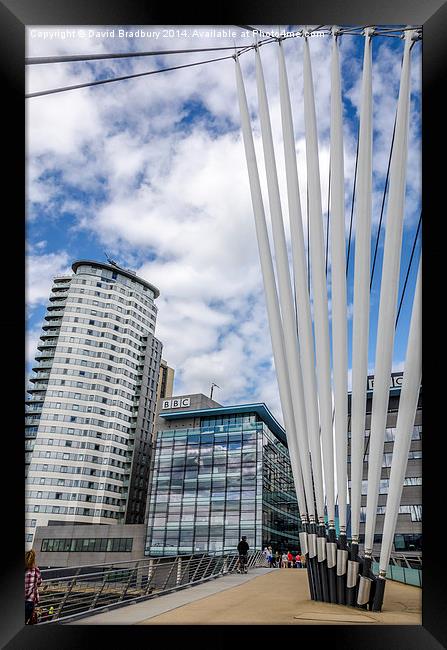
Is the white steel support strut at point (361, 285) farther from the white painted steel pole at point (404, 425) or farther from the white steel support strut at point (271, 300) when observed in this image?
the white steel support strut at point (271, 300)

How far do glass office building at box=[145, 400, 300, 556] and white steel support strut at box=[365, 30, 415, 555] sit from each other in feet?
107

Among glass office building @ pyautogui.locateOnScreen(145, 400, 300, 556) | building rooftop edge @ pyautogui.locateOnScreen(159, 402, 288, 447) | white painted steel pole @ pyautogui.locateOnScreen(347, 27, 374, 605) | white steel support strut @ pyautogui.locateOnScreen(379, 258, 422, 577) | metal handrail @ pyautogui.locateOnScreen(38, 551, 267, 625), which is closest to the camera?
metal handrail @ pyautogui.locateOnScreen(38, 551, 267, 625)

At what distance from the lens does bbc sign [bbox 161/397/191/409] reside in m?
49.9

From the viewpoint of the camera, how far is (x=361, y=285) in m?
6.55

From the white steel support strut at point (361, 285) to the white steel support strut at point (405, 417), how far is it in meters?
0.42

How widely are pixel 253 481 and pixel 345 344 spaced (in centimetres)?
3381

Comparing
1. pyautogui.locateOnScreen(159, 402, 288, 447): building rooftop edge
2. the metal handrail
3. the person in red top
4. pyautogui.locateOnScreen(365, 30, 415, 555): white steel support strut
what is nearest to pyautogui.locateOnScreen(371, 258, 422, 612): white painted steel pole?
pyautogui.locateOnScreen(365, 30, 415, 555): white steel support strut

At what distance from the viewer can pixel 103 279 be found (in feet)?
219

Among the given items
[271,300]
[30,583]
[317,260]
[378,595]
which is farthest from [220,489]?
[30,583]

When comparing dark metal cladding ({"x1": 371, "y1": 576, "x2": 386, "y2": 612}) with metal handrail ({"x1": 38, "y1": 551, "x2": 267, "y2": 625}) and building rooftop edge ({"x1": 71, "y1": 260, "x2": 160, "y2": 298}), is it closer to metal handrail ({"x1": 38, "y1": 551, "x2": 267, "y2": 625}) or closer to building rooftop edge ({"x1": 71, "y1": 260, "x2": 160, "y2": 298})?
metal handrail ({"x1": 38, "y1": 551, "x2": 267, "y2": 625})

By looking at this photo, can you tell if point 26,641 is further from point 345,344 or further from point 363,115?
Answer: point 363,115

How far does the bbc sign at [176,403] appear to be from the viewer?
49938mm

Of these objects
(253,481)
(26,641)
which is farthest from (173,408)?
(26,641)

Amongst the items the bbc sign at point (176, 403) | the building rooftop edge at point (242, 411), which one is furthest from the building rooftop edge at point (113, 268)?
the building rooftop edge at point (242, 411)
